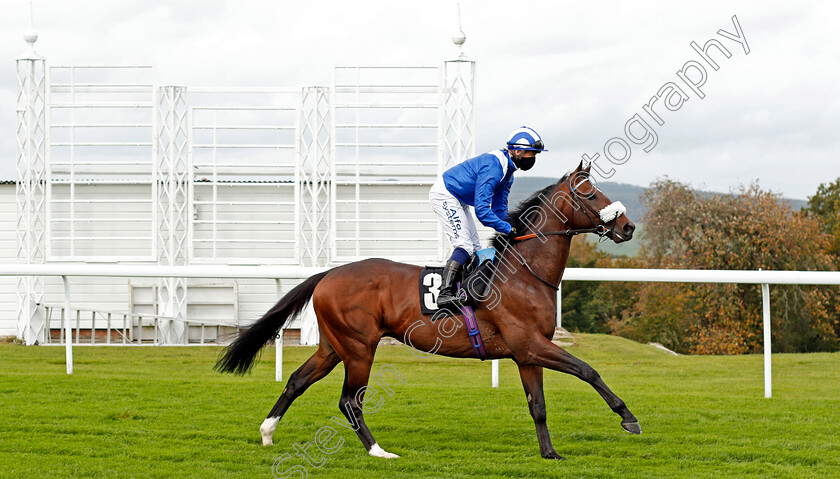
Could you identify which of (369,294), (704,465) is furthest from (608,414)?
(369,294)

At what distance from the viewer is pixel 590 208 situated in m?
4.67

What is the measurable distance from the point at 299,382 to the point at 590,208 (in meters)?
1.93

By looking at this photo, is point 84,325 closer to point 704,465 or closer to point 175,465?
point 175,465

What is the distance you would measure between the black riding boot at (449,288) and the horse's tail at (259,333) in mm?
855

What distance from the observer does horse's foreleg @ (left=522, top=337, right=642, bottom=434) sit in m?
4.34

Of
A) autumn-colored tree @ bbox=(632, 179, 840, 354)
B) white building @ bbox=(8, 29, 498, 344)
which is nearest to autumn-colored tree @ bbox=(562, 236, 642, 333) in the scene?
autumn-colored tree @ bbox=(632, 179, 840, 354)

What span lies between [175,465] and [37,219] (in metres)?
9.98

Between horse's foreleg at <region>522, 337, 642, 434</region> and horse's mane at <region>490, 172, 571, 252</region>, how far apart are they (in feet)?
2.06

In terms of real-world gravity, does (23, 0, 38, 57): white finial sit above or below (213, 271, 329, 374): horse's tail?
above

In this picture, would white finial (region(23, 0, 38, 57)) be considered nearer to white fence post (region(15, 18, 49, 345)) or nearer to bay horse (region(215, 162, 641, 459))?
white fence post (region(15, 18, 49, 345))

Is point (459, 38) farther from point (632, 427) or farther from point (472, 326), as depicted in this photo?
point (632, 427)

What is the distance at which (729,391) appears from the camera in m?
6.90

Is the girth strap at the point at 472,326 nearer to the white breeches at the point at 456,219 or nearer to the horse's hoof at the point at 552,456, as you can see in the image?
the white breeches at the point at 456,219

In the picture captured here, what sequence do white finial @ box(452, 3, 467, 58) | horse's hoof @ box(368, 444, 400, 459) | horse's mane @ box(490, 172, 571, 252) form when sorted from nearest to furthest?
horse's hoof @ box(368, 444, 400, 459) < horse's mane @ box(490, 172, 571, 252) < white finial @ box(452, 3, 467, 58)
